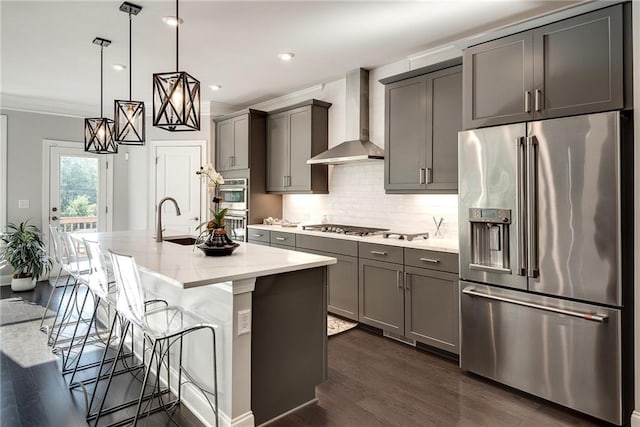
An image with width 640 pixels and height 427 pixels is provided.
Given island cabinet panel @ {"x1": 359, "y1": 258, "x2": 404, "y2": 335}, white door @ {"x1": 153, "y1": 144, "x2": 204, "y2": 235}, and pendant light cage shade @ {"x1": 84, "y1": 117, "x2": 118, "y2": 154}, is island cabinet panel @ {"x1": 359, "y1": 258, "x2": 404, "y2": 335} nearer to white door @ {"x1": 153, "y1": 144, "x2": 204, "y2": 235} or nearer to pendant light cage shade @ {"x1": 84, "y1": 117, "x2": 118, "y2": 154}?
pendant light cage shade @ {"x1": 84, "y1": 117, "x2": 118, "y2": 154}

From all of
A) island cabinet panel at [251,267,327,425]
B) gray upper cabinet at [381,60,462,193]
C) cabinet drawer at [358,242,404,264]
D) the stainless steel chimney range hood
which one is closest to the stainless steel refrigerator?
gray upper cabinet at [381,60,462,193]

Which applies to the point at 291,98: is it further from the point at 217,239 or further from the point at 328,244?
the point at 217,239

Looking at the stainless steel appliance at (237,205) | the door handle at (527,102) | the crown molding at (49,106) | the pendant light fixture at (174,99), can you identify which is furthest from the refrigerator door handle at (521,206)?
the crown molding at (49,106)

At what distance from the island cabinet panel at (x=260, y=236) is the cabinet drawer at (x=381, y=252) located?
155 cm

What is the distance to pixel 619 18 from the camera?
7.12 ft

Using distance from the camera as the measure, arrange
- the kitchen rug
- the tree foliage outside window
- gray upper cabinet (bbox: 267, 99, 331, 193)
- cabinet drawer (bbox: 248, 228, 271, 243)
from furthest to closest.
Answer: the tree foliage outside window
cabinet drawer (bbox: 248, 228, 271, 243)
gray upper cabinet (bbox: 267, 99, 331, 193)
the kitchen rug

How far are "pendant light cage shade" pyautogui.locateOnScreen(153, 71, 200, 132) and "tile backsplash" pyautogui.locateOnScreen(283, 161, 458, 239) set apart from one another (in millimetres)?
2399

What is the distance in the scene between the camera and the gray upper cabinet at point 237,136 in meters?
5.27

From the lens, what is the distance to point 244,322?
206 centimetres

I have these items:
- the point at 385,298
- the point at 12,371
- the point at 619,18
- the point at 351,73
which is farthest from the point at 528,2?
the point at 12,371

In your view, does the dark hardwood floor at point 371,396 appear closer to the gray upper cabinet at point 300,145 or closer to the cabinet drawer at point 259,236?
the cabinet drawer at point 259,236

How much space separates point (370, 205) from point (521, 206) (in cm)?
213

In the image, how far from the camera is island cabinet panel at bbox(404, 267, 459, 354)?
3.07 meters

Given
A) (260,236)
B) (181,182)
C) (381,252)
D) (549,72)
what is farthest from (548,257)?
(181,182)
